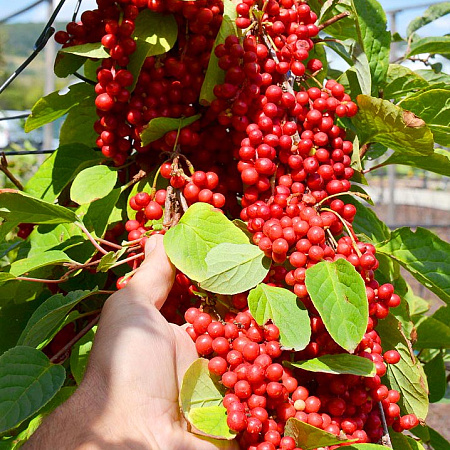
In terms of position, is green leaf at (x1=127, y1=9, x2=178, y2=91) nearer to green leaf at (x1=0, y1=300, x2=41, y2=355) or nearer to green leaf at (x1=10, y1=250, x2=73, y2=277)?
green leaf at (x1=10, y1=250, x2=73, y2=277)

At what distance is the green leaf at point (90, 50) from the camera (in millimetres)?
869

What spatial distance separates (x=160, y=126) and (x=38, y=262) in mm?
277

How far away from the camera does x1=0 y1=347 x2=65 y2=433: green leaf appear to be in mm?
725

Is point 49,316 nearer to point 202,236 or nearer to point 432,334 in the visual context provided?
point 202,236

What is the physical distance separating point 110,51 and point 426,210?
399 inches

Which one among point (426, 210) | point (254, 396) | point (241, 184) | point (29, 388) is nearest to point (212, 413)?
point (254, 396)

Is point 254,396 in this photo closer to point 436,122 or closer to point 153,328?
point 153,328

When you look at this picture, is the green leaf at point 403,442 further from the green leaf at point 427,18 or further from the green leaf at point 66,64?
the green leaf at point 427,18

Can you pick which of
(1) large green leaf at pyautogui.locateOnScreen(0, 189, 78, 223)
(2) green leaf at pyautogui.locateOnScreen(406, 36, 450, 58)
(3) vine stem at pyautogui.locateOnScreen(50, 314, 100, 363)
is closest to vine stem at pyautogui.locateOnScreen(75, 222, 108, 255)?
(1) large green leaf at pyautogui.locateOnScreen(0, 189, 78, 223)

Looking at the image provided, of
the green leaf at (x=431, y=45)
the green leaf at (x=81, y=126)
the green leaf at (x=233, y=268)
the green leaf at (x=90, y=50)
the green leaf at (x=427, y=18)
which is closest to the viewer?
the green leaf at (x=233, y=268)

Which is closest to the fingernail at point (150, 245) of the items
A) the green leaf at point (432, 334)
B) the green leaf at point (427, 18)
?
the green leaf at point (432, 334)

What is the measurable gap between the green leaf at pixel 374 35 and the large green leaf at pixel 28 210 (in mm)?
546

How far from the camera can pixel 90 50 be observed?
88 centimetres

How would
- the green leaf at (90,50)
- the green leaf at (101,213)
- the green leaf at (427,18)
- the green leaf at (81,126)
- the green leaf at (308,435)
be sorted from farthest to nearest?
the green leaf at (427,18), the green leaf at (81,126), the green leaf at (101,213), the green leaf at (90,50), the green leaf at (308,435)
